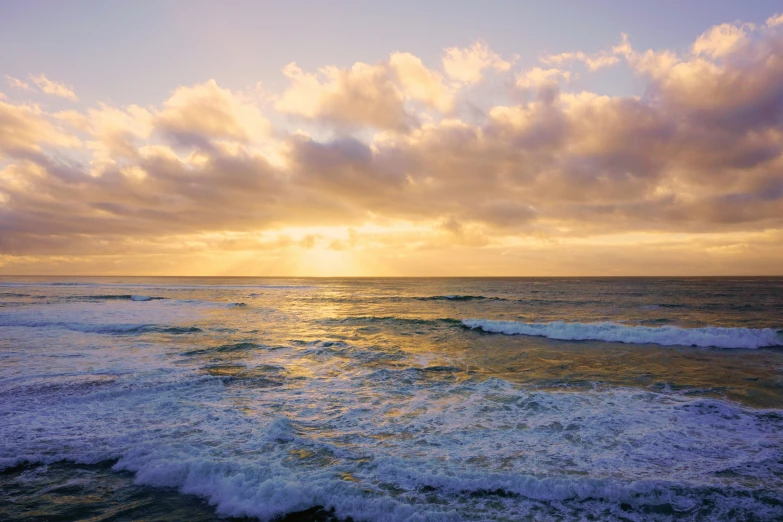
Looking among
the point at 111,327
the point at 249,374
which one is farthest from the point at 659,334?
the point at 111,327

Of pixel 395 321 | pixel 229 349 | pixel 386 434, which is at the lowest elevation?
pixel 395 321

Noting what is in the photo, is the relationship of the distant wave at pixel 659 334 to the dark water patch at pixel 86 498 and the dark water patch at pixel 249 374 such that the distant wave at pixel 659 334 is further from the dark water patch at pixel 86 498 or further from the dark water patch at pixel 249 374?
the dark water patch at pixel 86 498

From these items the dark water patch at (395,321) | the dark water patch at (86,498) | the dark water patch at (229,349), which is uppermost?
the dark water patch at (86,498)

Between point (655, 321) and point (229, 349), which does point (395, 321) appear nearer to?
point (229, 349)

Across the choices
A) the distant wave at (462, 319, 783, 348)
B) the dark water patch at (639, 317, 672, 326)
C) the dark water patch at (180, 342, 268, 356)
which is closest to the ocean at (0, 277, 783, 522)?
the dark water patch at (180, 342, 268, 356)

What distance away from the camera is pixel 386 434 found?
29.3ft

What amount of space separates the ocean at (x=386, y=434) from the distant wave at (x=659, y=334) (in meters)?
2.17

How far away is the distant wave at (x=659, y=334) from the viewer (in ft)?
71.3

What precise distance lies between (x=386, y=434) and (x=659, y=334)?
21.8 metres

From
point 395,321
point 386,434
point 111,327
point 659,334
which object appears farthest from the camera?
point 395,321

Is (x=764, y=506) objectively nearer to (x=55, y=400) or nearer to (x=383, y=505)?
(x=383, y=505)

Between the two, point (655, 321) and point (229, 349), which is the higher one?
point (655, 321)

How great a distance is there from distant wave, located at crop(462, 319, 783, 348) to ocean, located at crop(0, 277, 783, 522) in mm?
2166

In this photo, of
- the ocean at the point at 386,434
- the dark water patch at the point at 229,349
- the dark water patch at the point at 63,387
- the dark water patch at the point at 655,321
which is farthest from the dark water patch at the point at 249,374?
the dark water patch at the point at 655,321
